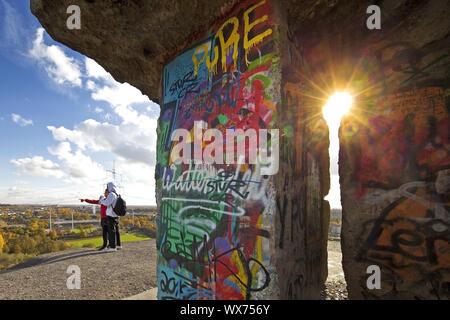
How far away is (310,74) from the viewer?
2.82 m

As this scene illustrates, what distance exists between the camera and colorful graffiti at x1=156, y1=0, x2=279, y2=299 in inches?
74.5

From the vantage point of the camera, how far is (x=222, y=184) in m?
2.16

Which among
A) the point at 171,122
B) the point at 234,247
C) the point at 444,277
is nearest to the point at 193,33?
the point at 171,122

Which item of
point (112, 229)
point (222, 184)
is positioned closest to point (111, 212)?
point (112, 229)

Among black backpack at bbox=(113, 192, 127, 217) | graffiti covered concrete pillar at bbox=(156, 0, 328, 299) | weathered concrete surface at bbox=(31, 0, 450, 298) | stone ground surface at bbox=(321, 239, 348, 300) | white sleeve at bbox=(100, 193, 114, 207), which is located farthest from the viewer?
white sleeve at bbox=(100, 193, 114, 207)

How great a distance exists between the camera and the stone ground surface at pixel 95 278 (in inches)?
133

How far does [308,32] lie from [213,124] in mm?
1636

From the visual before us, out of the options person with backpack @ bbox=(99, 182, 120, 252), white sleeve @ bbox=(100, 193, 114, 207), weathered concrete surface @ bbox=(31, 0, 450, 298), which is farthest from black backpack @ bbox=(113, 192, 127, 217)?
weathered concrete surface @ bbox=(31, 0, 450, 298)

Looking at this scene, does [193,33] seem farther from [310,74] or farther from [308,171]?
[308,171]

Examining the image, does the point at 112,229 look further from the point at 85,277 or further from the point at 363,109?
the point at 363,109

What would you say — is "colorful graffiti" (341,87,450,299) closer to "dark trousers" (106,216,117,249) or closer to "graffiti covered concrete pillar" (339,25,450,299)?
"graffiti covered concrete pillar" (339,25,450,299)

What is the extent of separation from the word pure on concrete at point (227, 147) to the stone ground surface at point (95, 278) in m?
2.35

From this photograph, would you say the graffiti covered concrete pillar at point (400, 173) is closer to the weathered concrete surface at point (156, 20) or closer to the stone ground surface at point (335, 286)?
the weathered concrete surface at point (156, 20)

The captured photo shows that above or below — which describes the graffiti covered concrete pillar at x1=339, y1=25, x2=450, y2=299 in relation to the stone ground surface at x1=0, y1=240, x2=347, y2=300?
above
